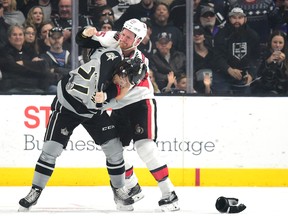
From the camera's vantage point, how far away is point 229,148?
8336 mm

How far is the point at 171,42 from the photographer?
845 cm

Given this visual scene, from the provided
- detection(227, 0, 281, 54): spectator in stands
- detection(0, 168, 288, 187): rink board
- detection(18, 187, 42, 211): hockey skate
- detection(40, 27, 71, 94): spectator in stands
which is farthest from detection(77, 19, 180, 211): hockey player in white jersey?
detection(227, 0, 281, 54): spectator in stands

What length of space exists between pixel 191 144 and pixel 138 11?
123 cm

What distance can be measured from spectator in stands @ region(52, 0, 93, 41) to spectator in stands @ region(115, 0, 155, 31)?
27 cm

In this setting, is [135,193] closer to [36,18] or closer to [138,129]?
[138,129]

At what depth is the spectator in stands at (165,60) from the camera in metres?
8.44

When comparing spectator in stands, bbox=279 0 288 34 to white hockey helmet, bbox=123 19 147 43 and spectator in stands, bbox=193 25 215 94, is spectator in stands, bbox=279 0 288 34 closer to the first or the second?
spectator in stands, bbox=193 25 215 94

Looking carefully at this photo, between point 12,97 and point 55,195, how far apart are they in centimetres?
116

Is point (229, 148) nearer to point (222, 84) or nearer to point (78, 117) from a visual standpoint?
point (222, 84)

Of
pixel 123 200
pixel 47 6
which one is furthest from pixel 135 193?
pixel 47 6

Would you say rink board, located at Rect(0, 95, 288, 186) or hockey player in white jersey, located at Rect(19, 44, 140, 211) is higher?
hockey player in white jersey, located at Rect(19, 44, 140, 211)

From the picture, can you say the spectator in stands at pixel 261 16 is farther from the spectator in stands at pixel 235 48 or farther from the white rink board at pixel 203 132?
the white rink board at pixel 203 132

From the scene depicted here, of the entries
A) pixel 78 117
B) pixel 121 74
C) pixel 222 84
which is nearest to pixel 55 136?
pixel 78 117

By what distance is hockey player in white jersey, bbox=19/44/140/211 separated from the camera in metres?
6.16
